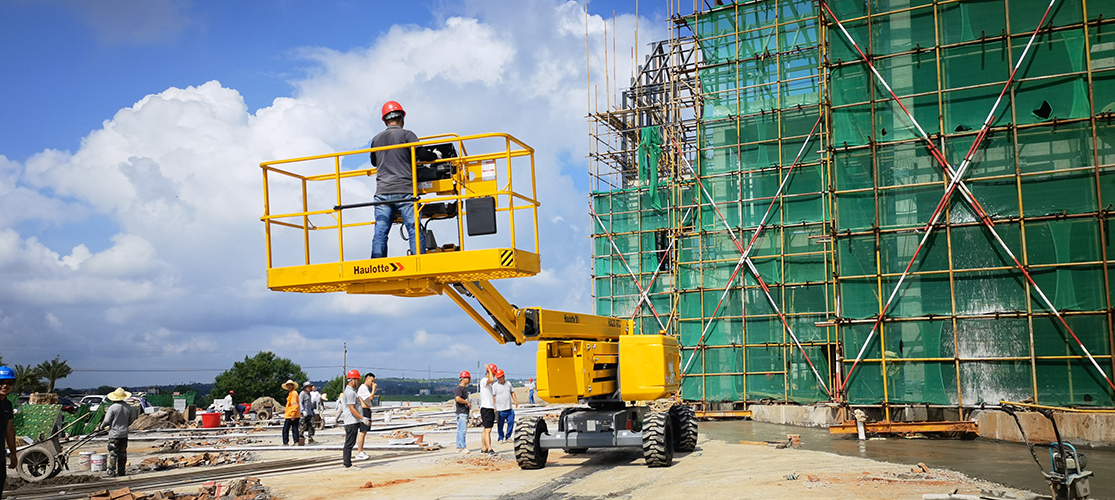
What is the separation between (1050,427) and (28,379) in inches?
2370

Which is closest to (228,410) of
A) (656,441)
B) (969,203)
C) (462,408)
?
(462,408)

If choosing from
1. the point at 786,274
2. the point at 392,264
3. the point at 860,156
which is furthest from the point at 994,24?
the point at 392,264

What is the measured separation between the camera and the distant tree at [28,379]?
5628 cm

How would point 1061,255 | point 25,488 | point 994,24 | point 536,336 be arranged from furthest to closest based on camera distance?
point 994,24 → point 1061,255 → point 25,488 → point 536,336

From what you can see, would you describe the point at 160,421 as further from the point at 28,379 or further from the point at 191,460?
the point at 28,379

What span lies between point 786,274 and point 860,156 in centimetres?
661

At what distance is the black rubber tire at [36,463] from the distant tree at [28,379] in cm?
4587

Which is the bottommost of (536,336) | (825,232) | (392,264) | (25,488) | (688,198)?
(25,488)

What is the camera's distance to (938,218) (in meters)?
20.8

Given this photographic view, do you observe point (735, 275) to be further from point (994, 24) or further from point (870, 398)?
point (994, 24)

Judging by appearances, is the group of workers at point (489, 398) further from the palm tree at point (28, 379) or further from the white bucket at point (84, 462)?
the palm tree at point (28, 379)

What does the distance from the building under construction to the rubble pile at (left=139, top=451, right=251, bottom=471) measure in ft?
46.6

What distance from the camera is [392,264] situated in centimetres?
997

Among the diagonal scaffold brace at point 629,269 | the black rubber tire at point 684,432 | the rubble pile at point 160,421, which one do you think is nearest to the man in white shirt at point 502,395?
the black rubber tire at point 684,432
